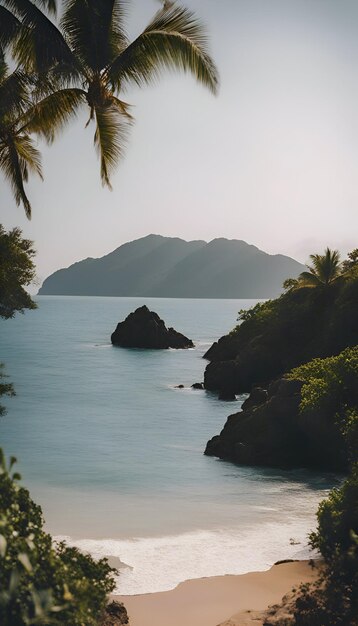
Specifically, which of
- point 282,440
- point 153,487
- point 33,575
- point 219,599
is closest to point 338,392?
point 282,440

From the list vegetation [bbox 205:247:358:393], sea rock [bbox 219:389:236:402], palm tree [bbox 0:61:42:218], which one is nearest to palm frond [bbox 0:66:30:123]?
palm tree [bbox 0:61:42:218]

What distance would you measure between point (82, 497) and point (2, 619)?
685 inches

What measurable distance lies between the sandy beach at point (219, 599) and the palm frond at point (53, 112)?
11.9 metres

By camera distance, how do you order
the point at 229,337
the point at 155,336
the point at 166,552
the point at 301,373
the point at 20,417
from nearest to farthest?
the point at 166,552, the point at 301,373, the point at 20,417, the point at 229,337, the point at 155,336

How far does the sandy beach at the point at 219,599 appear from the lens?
11.5 metres

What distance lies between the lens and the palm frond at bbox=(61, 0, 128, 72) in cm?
1652

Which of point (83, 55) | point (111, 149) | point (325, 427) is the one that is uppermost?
point (83, 55)

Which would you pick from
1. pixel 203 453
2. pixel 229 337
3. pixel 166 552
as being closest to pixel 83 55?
pixel 166 552

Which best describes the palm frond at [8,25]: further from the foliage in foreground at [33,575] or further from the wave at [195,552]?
the wave at [195,552]

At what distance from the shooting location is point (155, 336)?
86875mm

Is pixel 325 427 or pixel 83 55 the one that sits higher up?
pixel 83 55

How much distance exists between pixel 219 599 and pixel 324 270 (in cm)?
2922

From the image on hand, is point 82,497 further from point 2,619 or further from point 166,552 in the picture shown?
point 2,619

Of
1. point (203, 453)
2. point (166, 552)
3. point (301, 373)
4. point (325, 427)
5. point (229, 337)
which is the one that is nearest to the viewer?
point (166, 552)
